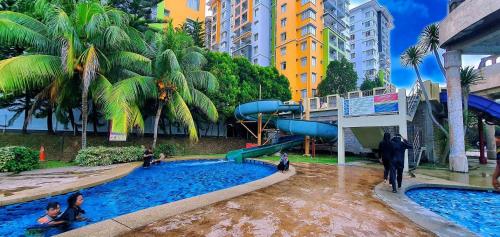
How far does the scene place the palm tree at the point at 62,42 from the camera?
10.9m

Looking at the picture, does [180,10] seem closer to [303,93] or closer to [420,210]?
[303,93]

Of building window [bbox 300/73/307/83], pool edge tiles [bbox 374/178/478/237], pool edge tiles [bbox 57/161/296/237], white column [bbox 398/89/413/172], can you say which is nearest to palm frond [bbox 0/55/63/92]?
pool edge tiles [bbox 57/161/296/237]

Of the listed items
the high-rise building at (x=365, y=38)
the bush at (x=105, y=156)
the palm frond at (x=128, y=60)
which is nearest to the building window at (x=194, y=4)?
the palm frond at (x=128, y=60)

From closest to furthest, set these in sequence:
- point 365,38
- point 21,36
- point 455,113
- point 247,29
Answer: point 21,36
point 455,113
point 247,29
point 365,38

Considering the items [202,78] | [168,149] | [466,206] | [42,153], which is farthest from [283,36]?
[466,206]

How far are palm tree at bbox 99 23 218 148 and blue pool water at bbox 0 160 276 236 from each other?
3.41 m

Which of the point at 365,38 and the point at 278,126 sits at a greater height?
the point at 365,38

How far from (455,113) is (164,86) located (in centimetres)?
1691

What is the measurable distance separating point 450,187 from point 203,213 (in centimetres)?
885

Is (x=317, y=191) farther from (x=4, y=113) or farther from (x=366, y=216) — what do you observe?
(x=4, y=113)

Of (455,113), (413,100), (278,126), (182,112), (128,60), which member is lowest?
(278,126)

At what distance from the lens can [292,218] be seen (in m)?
4.68

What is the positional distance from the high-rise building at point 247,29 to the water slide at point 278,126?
2999 centimetres

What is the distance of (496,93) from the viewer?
20.8m
